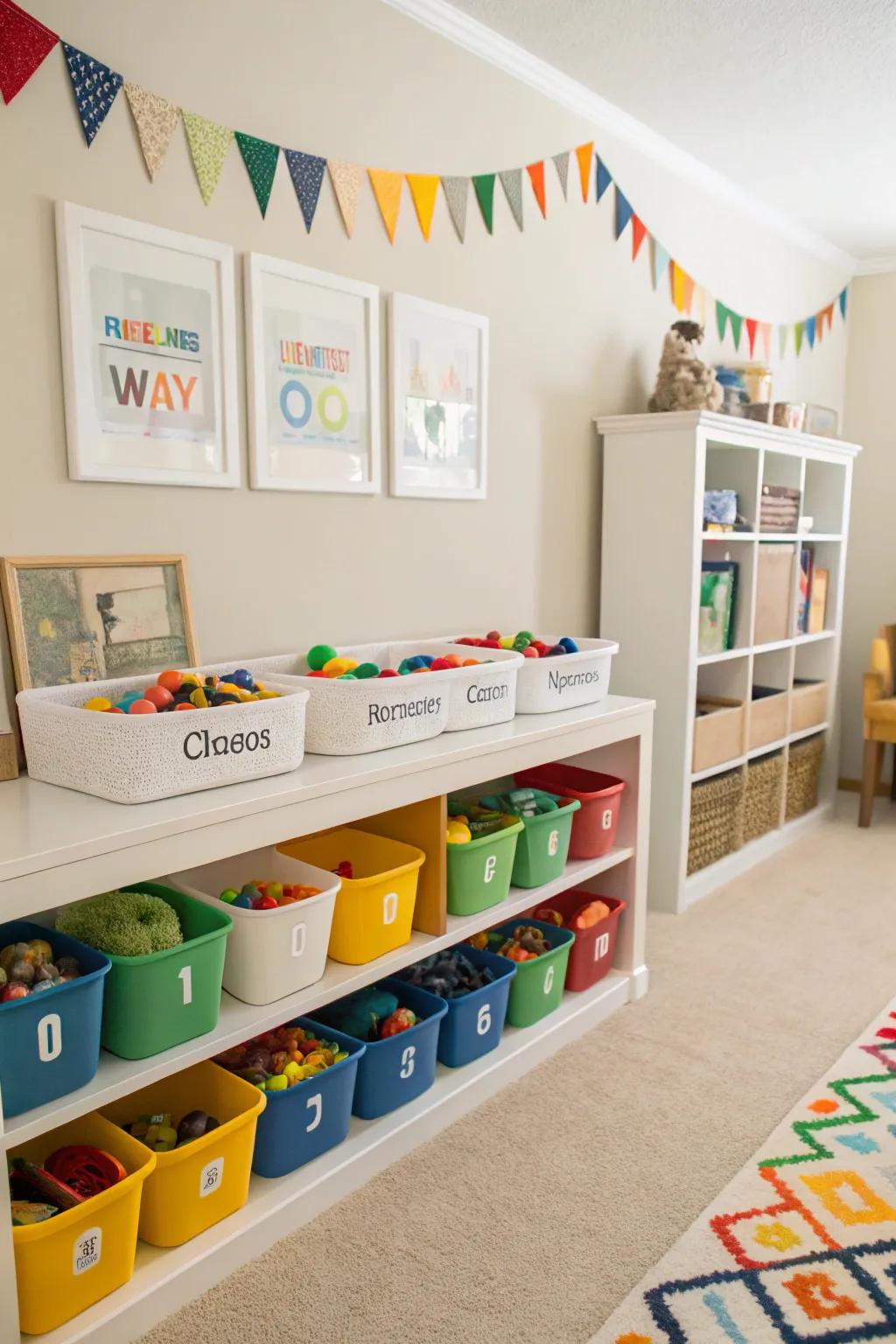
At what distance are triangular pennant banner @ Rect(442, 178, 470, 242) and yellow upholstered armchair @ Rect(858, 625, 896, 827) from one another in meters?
2.40

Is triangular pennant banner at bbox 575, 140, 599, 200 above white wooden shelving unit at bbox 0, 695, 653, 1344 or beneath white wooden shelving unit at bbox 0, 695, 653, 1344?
above

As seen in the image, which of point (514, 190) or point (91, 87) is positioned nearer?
point (91, 87)

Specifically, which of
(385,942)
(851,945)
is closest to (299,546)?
(385,942)

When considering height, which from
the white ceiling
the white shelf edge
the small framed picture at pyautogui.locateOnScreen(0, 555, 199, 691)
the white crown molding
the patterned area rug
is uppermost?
the white ceiling

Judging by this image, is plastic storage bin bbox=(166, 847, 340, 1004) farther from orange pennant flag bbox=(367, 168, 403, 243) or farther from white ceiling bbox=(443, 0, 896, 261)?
white ceiling bbox=(443, 0, 896, 261)

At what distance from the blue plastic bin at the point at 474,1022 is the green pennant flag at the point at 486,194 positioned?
6.11 feet

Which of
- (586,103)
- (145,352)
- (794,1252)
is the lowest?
(794,1252)

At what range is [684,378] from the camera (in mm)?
3059

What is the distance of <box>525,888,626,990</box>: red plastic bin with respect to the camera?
7.82 feet

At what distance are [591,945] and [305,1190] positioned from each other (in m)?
0.94

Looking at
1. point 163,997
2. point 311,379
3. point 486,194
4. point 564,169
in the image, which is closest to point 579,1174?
point 163,997

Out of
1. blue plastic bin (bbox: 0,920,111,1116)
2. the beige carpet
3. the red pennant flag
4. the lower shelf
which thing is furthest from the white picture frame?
the beige carpet

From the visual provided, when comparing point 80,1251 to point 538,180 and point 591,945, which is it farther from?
point 538,180

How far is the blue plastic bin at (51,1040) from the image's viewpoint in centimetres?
129
